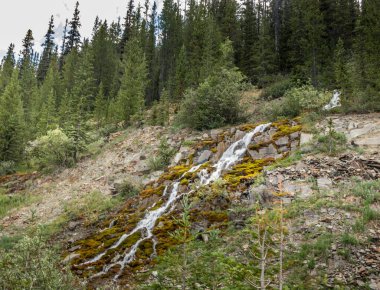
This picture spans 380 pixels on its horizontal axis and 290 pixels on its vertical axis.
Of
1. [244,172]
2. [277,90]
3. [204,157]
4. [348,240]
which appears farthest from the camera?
[277,90]

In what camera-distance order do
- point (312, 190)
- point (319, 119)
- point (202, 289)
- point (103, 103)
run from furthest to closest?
point (103, 103), point (319, 119), point (312, 190), point (202, 289)

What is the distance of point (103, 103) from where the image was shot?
40438mm

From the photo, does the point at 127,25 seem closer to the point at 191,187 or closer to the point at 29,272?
the point at 191,187

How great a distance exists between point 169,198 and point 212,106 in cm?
1036

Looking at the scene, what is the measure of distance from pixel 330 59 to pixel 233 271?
32.1m

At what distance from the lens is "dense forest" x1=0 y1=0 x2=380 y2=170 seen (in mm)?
24859

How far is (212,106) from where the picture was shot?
80.7 feet

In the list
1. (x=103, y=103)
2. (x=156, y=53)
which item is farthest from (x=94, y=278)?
(x=156, y=53)

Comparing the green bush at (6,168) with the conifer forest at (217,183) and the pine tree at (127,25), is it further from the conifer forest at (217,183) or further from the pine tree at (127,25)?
the pine tree at (127,25)

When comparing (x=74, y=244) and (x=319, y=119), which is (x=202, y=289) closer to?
(x=74, y=244)

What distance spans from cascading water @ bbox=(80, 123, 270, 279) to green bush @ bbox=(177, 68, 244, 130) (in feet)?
15.6

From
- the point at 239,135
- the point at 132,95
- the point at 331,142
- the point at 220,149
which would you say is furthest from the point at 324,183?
the point at 132,95

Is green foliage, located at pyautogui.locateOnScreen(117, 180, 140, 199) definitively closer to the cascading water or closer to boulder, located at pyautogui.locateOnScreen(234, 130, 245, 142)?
the cascading water

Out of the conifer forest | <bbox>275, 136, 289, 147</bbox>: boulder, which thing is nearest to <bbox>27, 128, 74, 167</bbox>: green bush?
the conifer forest
